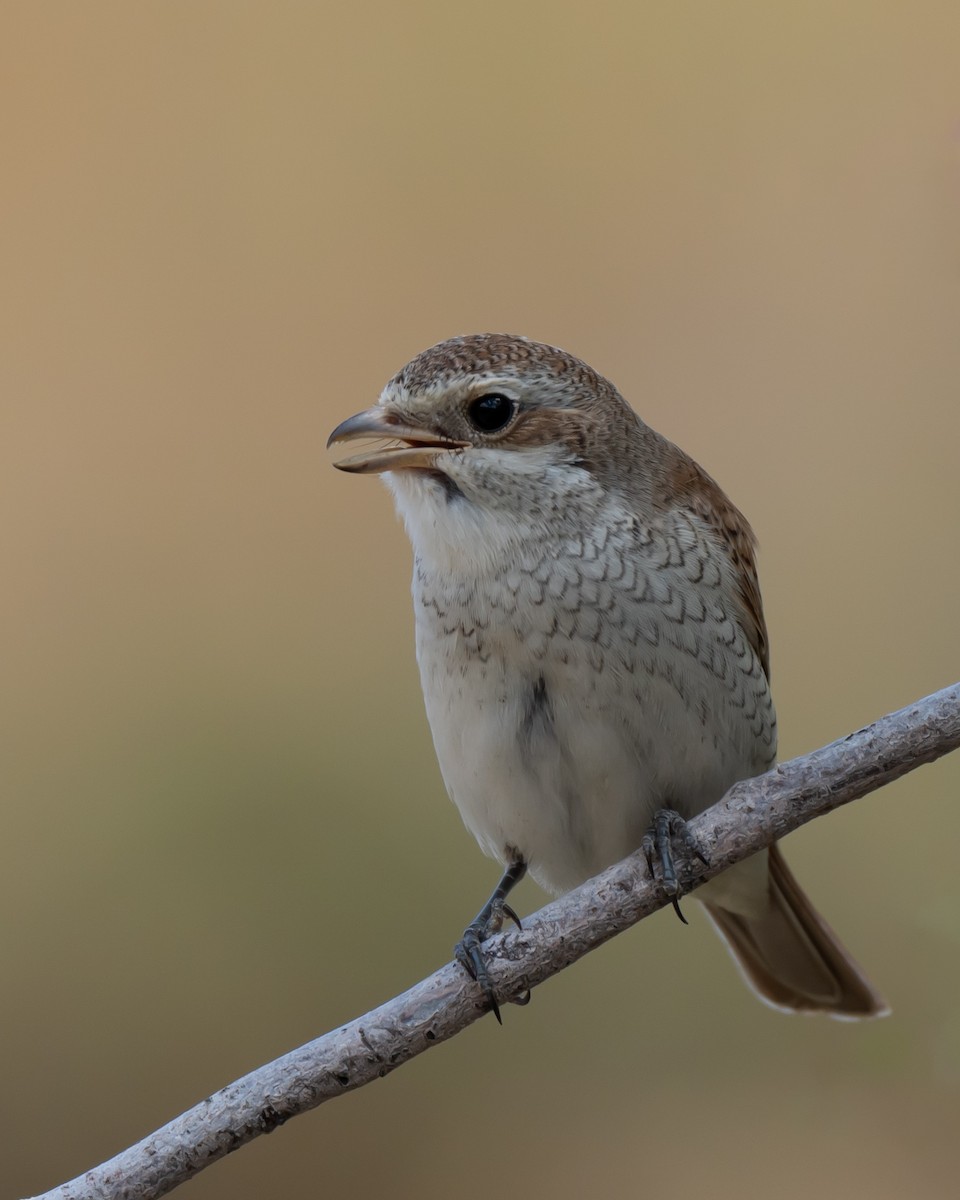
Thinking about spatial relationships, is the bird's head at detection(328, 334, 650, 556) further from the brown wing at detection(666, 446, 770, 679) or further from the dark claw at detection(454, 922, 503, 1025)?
the dark claw at detection(454, 922, 503, 1025)

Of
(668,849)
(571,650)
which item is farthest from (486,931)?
(571,650)

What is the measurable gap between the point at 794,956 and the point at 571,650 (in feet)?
3.43

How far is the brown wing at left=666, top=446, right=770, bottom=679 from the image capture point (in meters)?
2.61

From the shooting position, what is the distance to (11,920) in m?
3.74

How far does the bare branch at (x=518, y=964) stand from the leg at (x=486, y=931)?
2 cm

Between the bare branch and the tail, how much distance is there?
0.80 m

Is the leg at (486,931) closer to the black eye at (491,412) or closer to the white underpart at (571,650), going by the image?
the white underpart at (571,650)

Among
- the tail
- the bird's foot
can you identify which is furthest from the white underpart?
the tail

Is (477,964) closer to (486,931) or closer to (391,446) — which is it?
(486,931)

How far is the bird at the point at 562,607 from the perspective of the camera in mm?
2350

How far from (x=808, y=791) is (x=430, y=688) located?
76 centimetres

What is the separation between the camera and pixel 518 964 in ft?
6.90

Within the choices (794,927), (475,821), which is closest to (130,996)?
(475,821)

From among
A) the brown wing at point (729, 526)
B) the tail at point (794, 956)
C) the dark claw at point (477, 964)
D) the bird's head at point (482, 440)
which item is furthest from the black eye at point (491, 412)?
the tail at point (794, 956)
